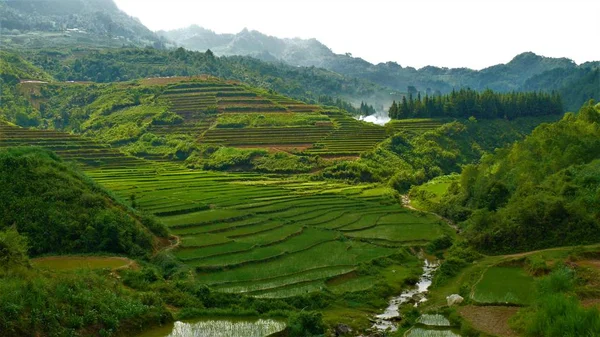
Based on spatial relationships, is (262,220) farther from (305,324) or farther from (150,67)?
(150,67)

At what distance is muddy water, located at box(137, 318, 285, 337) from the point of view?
17.5 m

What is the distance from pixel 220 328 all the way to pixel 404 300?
908 cm

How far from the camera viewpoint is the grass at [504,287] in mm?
21000

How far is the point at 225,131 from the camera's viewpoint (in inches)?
2773

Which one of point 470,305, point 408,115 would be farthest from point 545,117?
point 470,305

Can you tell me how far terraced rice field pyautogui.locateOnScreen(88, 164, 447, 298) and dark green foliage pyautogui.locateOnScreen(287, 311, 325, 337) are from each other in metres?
3.69

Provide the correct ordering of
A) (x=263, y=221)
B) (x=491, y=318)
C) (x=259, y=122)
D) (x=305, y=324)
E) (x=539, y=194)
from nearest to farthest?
1. (x=305, y=324)
2. (x=491, y=318)
3. (x=539, y=194)
4. (x=263, y=221)
5. (x=259, y=122)

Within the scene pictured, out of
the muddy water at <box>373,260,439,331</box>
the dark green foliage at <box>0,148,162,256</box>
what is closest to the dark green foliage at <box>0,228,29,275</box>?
the dark green foliage at <box>0,148,162,256</box>

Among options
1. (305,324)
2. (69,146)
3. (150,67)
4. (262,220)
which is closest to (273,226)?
(262,220)

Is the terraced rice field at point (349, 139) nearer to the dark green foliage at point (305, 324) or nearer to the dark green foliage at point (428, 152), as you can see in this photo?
the dark green foliage at point (428, 152)

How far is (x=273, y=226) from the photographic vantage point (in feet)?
108

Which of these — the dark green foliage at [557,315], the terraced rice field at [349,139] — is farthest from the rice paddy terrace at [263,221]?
the terraced rice field at [349,139]

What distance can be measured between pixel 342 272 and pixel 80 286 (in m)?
12.2

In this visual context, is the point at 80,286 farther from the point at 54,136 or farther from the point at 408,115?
the point at 408,115
